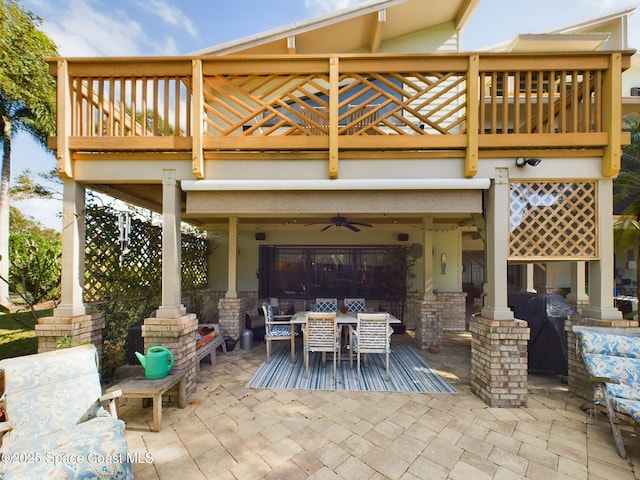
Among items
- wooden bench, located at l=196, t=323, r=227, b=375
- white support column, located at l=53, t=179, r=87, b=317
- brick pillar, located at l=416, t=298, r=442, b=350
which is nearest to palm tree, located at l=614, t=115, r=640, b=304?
brick pillar, located at l=416, t=298, r=442, b=350

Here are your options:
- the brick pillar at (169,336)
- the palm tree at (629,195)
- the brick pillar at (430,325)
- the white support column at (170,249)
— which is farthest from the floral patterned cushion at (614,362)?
the white support column at (170,249)

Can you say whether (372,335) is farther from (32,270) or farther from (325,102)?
(32,270)

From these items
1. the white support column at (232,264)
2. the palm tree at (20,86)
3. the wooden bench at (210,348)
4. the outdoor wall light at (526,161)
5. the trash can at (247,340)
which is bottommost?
the trash can at (247,340)

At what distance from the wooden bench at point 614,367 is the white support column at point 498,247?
0.83 m

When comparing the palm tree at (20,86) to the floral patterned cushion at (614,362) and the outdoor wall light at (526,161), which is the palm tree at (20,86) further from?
the floral patterned cushion at (614,362)

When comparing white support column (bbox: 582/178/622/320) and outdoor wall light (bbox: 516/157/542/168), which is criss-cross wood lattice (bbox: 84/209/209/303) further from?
white support column (bbox: 582/178/622/320)

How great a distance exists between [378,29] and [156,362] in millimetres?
7934

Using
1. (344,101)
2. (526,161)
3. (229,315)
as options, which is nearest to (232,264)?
(229,315)

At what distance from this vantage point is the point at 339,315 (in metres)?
5.55

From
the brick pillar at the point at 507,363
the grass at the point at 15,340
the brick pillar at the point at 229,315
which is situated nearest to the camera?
the brick pillar at the point at 507,363

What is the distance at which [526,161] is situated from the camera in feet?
11.5

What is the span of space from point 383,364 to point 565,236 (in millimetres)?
3386

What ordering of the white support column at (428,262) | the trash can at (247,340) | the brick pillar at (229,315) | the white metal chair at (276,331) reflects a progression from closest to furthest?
the white metal chair at (276,331)
the trash can at (247,340)
the white support column at (428,262)
the brick pillar at (229,315)

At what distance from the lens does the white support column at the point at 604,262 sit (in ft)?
11.4
